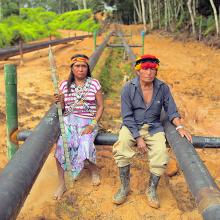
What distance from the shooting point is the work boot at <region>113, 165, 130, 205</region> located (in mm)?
3428

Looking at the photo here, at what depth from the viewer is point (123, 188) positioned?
3488 mm

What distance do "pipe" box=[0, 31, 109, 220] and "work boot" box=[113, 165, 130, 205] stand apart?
2.50ft

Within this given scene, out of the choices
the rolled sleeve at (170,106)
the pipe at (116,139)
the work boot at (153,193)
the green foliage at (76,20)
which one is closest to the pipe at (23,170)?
the pipe at (116,139)

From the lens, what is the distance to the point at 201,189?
6.87 feet

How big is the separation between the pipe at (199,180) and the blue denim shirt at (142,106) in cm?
53

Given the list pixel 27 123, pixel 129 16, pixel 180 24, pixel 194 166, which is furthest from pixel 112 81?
pixel 129 16

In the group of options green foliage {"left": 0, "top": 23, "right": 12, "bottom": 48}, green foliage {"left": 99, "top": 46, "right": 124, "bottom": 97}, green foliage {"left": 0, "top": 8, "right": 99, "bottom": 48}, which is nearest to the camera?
green foliage {"left": 99, "top": 46, "right": 124, "bottom": 97}

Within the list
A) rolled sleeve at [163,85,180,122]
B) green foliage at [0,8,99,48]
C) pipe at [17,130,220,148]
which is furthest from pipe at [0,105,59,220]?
green foliage at [0,8,99,48]

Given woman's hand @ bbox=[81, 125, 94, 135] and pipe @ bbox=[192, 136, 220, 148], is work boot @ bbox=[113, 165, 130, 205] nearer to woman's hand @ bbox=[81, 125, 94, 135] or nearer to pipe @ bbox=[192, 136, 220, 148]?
woman's hand @ bbox=[81, 125, 94, 135]

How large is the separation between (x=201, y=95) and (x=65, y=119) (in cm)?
466

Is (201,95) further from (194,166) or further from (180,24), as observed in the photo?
(180,24)

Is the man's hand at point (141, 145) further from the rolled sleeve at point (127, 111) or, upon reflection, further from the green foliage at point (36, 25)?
the green foliage at point (36, 25)

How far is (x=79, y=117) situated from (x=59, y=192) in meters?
0.82

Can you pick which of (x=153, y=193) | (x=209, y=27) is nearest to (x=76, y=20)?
(x=209, y=27)
